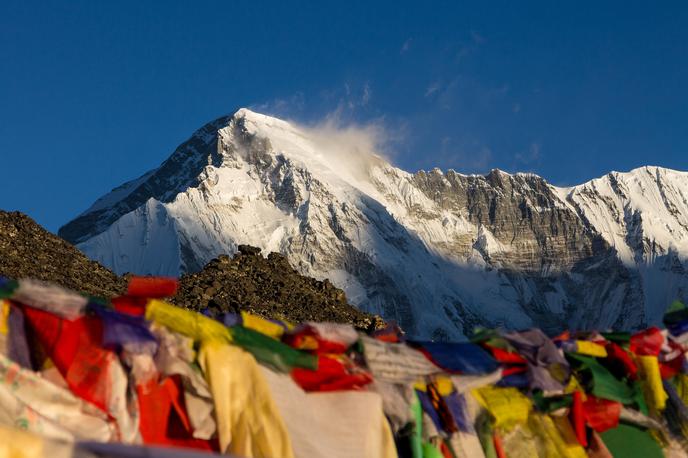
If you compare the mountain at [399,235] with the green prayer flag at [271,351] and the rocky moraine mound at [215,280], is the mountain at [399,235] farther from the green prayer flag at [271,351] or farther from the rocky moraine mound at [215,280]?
the green prayer flag at [271,351]

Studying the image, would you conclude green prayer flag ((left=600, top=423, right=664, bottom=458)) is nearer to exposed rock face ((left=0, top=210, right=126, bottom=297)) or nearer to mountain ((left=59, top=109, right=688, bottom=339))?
exposed rock face ((left=0, top=210, right=126, bottom=297))

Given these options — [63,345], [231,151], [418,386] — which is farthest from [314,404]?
[231,151]

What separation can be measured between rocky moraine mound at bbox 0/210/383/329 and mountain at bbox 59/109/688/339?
95.3 meters

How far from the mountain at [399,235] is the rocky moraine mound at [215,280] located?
313 ft

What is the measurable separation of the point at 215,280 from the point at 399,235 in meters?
131

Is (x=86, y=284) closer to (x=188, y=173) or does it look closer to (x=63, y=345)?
(x=63, y=345)

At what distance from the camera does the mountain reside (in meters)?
152

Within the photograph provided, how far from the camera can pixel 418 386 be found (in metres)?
4.05

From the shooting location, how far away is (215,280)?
126 ft

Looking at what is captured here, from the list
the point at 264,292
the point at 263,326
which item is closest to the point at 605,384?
the point at 263,326

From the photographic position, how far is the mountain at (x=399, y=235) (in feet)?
498

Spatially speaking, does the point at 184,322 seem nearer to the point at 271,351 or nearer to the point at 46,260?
the point at 271,351

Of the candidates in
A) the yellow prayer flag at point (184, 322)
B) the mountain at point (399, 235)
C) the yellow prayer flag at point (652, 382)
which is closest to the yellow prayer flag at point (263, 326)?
the yellow prayer flag at point (184, 322)

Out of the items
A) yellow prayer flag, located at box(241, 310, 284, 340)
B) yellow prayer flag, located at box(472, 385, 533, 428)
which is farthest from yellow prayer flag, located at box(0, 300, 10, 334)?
yellow prayer flag, located at box(472, 385, 533, 428)
